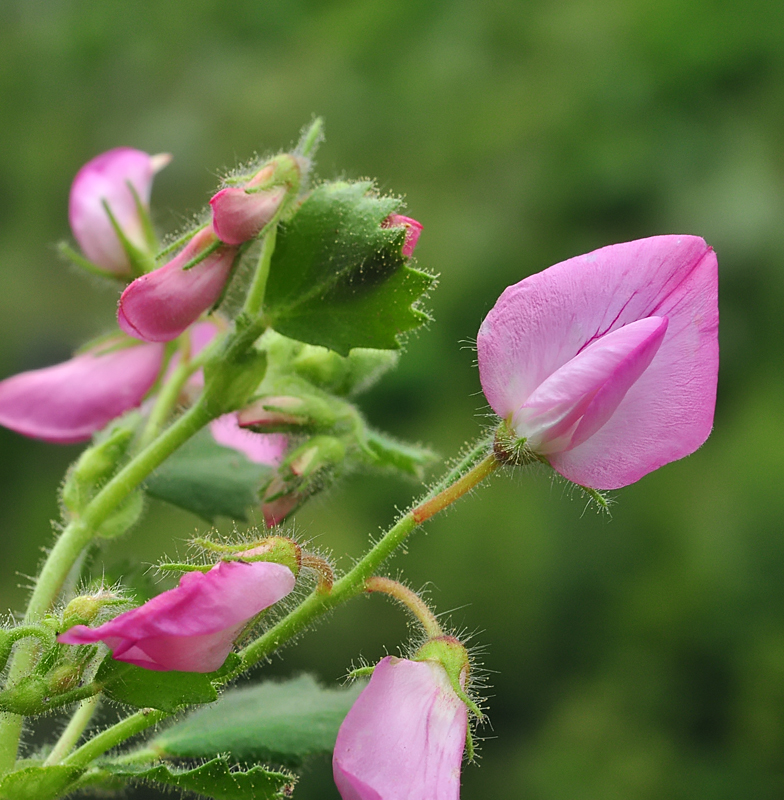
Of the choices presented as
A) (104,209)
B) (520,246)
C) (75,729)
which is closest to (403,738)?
(75,729)

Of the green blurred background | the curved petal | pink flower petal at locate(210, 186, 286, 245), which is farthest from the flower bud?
the green blurred background

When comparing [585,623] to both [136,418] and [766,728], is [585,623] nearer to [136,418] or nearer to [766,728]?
[766,728]

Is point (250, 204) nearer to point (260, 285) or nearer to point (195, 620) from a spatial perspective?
point (260, 285)

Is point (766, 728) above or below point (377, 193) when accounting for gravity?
below

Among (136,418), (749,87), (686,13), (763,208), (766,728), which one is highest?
(136,418)

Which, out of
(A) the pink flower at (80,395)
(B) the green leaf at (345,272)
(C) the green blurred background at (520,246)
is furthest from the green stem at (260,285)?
(C) the green blurred background at (520,246)

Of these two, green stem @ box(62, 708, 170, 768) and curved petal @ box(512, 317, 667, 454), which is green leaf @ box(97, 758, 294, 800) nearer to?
green stem @ box(62, 708, 170, 768)

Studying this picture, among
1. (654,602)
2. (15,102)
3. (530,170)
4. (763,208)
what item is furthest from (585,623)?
(15,102)

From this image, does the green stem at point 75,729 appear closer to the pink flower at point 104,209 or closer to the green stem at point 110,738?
the green stem at point 110,738
